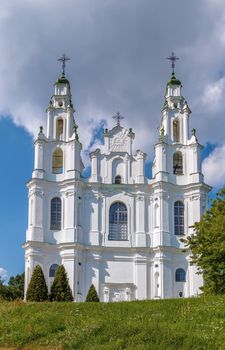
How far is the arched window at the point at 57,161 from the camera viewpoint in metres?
51.8

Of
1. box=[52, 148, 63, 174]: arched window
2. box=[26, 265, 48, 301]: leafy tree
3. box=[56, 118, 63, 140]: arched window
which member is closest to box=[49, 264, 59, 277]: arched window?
box=[26, 265, 48, 301]: leafy tree

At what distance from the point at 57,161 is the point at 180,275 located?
1395cm

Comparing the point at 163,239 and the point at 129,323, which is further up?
the point at 163,239

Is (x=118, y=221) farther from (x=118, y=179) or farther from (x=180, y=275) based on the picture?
(x=180, y=275)

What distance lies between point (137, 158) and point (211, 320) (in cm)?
3205

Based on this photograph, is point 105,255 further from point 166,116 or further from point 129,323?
point 129,323

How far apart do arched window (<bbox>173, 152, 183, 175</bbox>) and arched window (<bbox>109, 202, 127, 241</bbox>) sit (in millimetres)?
5584

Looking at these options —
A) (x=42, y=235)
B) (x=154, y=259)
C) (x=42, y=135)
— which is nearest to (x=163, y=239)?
(x=154, y=259)

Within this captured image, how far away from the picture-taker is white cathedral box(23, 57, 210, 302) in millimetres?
47875

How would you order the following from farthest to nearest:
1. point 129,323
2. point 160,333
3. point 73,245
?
point 73,245 → point 129,323 → point 160,333

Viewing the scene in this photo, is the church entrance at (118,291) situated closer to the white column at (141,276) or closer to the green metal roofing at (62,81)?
the white column at (141,276)

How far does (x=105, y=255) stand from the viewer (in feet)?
160

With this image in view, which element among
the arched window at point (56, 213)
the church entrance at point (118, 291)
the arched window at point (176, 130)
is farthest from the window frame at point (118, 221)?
the arched window at point (176, 130)

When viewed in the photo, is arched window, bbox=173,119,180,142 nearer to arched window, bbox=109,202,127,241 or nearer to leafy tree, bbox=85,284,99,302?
arched window, bbox=109,202,127,241
